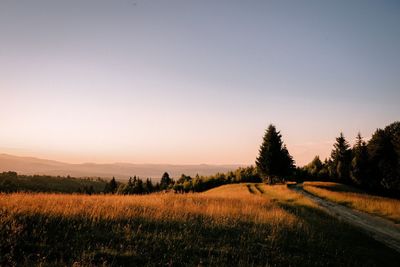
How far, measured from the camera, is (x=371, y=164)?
2500 inches

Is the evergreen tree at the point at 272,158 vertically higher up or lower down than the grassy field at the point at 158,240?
higher up

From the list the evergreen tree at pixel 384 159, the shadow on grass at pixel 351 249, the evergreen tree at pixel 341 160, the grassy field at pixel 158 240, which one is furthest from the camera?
the evergreen tree at pixel 341 160

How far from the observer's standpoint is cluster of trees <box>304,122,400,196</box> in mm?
57031

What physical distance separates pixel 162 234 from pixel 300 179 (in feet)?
252

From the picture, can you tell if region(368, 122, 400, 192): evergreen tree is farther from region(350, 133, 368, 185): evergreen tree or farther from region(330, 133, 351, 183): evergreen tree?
region(330, 133, 351, 183): evergreen tree

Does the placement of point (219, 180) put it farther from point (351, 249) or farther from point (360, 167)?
point (351, 249)

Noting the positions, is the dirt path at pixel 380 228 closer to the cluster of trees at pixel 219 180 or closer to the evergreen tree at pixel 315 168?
the cluster of trees at pixel 219 180

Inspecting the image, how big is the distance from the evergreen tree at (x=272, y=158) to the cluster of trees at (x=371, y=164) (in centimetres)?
1603

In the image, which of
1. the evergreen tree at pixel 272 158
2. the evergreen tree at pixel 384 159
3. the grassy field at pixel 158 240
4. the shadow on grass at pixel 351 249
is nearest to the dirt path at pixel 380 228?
the shadow on grass at pixel 351 249

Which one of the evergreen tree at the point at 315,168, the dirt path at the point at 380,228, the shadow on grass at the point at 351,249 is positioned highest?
the evergreen tree at the point at 315,168

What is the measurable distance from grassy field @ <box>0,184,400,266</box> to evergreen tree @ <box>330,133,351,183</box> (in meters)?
66.8

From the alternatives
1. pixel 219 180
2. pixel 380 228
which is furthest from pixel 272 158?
pixel 380 228

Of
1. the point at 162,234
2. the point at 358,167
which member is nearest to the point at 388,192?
the point at 358,167

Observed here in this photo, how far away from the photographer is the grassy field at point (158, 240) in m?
7.25
